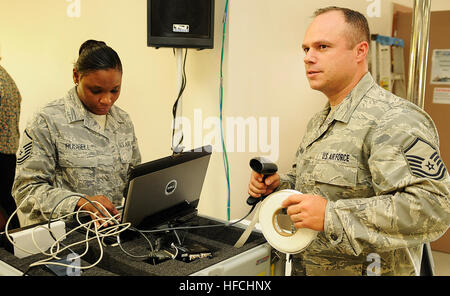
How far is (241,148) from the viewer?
8.79 ft

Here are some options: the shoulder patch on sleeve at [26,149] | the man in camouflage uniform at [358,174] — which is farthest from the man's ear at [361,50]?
the shoulder patch on sleeve at [26,149]

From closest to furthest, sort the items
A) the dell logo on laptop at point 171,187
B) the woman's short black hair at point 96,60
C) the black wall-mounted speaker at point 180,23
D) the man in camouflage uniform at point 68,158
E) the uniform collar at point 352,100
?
the dell logo on laptop at point 171,187, the uniform collar at point 352,100, the man in camouflage uniform at point 68,158, the woman's short black hair at point 96,60, the black wall-mounted speaker at point 180,23

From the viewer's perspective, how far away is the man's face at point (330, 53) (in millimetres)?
1379

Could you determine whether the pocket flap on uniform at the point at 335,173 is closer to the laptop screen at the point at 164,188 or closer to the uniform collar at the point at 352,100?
the uniform collar at the point at 352,100

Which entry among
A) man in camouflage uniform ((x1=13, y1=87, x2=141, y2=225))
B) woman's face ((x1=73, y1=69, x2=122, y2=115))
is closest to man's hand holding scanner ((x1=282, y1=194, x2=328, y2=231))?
man in camouflage uniform ((x1=13, y1=87, x2=141, y2=225))

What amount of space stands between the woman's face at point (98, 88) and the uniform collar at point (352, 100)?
961mm

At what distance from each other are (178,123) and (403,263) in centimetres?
177

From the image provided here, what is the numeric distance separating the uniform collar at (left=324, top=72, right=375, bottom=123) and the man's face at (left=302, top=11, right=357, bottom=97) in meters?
0.05

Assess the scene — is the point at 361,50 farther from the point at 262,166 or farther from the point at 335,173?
the point at 262,166

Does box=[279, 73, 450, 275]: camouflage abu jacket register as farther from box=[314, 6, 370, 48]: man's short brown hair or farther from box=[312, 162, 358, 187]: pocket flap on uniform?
box=[314, 6, 370, 48]: man's short brown hair

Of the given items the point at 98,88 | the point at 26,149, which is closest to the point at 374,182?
the point at 98,88

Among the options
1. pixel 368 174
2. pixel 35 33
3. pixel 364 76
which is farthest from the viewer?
pixel 35 33
